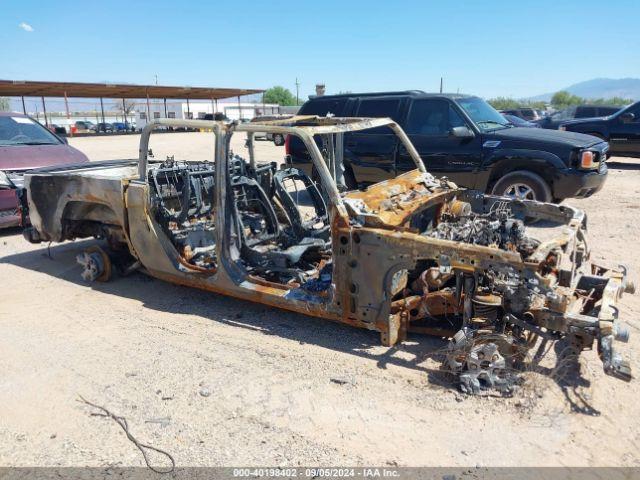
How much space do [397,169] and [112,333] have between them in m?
5.43

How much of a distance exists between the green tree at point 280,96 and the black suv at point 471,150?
238 ft

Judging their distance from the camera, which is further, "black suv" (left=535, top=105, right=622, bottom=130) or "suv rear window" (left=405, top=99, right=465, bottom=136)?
"black suv" (left=535, top=105, right=622, bottom=130)

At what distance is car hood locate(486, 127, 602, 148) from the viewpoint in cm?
777

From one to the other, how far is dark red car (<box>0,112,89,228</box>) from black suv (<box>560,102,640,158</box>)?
13.3 meters

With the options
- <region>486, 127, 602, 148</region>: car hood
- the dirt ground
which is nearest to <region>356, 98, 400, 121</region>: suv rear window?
<region>486, 127, 602, 148</region>: car hood

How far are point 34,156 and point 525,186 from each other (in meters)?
7.78

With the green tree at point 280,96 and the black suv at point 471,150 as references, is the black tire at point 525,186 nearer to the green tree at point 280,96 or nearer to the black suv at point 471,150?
the black suv at point 471,150

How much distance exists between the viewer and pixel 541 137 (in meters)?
7.92

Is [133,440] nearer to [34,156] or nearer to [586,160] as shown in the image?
[34,156]

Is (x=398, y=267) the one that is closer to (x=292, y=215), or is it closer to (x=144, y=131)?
(x=292, y=215)

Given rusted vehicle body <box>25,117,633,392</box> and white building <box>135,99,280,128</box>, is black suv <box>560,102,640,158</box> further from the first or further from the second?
white building <box>135,99,280,128</box>

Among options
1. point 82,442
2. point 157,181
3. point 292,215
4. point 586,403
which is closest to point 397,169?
point 292,215

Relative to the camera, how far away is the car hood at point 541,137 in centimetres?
777

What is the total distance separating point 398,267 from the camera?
3699 mm
